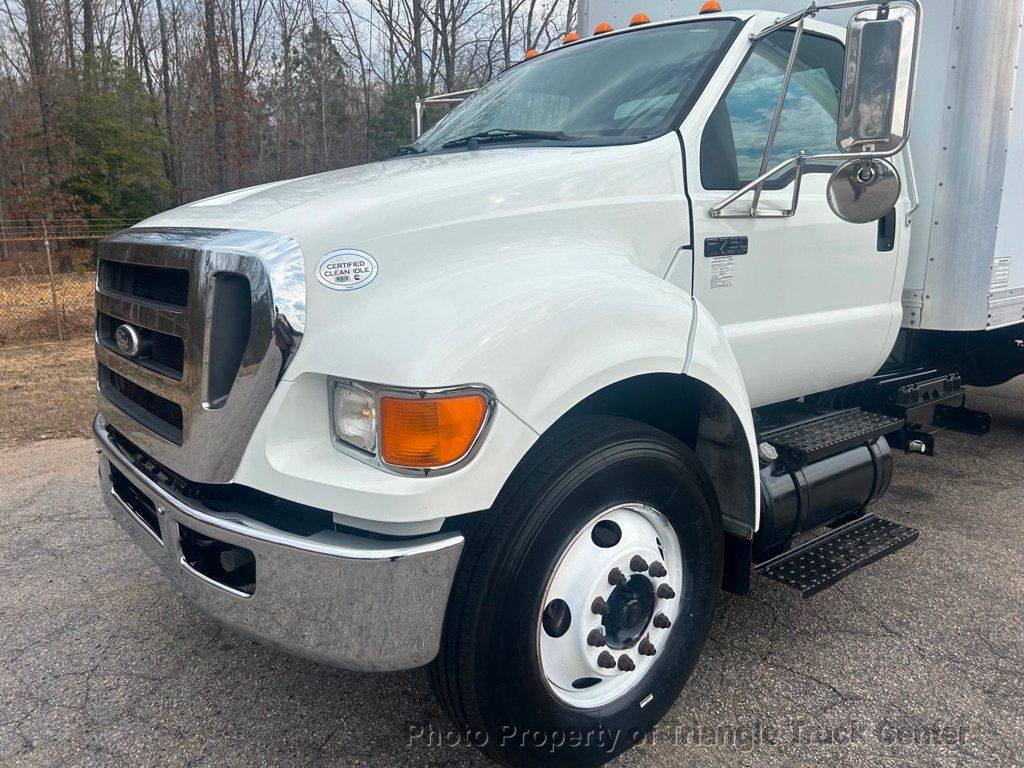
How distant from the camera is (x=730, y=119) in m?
Result: 2.86

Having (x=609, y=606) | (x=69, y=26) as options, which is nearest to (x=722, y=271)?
(x=609, y=606)

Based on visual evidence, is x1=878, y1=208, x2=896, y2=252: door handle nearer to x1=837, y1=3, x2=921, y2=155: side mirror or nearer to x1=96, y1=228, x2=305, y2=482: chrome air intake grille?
x1=837, y1=3, x2=921, y2=155: side mirror

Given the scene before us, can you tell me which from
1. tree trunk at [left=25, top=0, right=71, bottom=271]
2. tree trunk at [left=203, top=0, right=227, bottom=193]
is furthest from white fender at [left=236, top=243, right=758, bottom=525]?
tree trunk at [left=25, top=0, right=71, bottom=271]

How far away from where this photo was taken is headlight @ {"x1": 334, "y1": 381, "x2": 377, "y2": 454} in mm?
1889

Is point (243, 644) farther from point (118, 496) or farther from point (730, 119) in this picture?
point (730, 119)

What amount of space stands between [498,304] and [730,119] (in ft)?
4.69

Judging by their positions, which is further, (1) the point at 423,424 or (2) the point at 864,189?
(2) the point at 864,189

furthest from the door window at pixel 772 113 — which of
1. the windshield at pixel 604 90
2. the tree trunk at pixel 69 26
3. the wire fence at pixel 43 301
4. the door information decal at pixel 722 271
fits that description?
the tree trunk at pixel 69 26

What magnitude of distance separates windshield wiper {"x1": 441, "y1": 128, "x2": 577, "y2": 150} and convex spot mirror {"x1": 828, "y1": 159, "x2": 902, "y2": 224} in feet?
3.07

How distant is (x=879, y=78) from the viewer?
233cm

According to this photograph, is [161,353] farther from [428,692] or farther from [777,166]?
[777,166]

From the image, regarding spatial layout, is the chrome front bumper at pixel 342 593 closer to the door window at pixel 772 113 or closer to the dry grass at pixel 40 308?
the door window at pixel 772 113

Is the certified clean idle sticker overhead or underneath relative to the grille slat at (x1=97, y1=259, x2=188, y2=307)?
overhead

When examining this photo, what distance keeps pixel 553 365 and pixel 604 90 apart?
5.06ft
